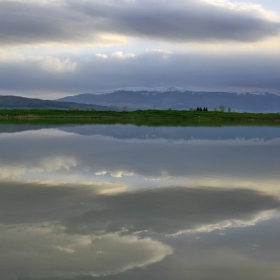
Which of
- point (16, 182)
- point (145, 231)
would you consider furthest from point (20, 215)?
point (16, 182)

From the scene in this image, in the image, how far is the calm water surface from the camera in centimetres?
884

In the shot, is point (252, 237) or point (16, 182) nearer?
point (252, 237)

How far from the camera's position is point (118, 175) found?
19984 mm

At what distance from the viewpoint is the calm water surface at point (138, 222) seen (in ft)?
29.0

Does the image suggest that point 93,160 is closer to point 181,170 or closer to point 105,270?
point 181,170

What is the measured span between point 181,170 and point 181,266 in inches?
517

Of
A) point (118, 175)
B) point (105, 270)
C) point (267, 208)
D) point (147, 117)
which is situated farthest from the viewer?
point (147, 117)

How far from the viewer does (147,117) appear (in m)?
128

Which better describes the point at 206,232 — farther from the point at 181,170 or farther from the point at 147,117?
the point at 147,117

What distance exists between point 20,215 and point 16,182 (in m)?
5.60

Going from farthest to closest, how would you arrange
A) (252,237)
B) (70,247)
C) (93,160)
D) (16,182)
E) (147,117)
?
(147,117)
(93,160)
(16,182)
(252,237)
(70,247)

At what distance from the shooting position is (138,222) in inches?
473

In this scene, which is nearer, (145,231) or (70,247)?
(70,247)

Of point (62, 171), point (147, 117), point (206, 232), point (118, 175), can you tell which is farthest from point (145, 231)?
point (147, 117)
